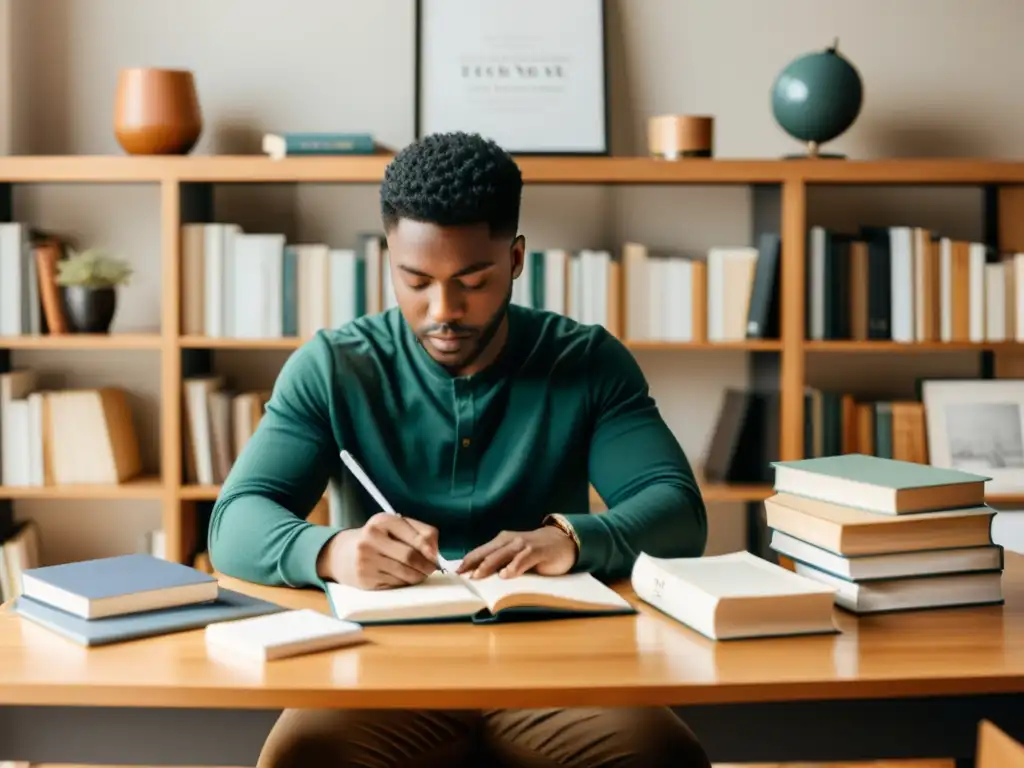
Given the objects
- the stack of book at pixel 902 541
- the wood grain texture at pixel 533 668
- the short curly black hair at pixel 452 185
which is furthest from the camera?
the short curly black hair at pixel 452 185

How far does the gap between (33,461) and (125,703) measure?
82.7 inches

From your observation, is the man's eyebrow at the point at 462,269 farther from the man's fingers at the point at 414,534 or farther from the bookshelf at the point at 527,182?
the bookshelf at the point at 527,182

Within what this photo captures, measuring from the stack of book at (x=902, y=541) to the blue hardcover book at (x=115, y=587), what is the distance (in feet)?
2.20

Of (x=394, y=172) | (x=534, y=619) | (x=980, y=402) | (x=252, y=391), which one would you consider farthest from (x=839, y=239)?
(x=534, y=619)

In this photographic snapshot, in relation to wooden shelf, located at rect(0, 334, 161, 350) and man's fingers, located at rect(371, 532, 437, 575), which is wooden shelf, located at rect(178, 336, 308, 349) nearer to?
wooden shelf, located at rect(0, 334, 161, 350)

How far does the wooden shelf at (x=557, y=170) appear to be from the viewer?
112 inches

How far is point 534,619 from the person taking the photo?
1.26 metres

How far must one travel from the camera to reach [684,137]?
2.88 metres

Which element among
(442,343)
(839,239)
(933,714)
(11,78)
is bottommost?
(933,714)

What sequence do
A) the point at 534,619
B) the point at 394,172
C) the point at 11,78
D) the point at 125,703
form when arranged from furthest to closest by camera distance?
1. the point at 11,78
2. the point at 394,172
3. the point at 534,619
4. the point at 125,703

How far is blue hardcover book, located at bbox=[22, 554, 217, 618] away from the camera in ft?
4.00

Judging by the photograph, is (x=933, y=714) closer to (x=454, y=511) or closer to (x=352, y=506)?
(x=454, y=511)

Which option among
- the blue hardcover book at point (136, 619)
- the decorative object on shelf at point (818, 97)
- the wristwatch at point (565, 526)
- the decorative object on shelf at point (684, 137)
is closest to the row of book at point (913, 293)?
the decorative object on shelf at point (818, 97)

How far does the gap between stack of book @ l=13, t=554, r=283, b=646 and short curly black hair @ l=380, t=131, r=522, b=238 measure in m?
0.53
